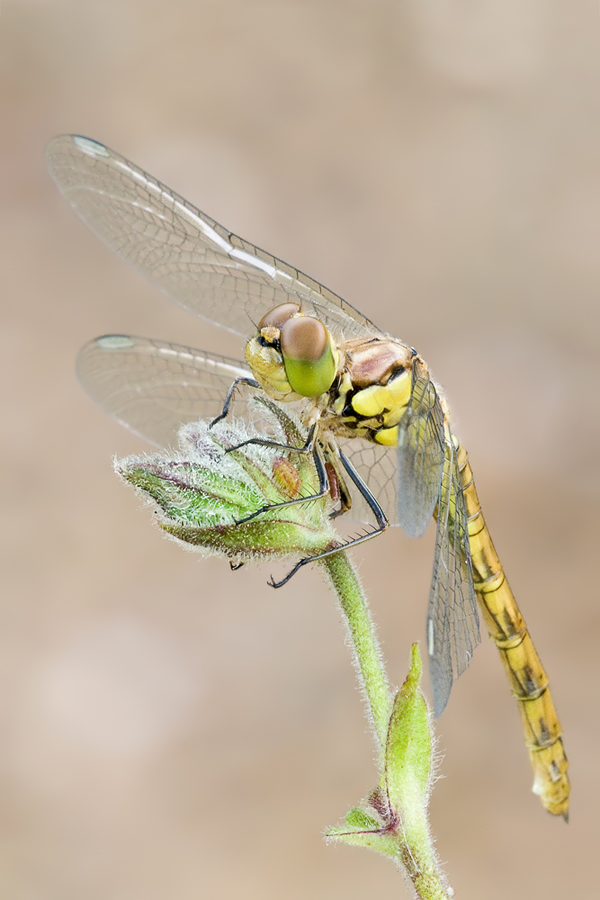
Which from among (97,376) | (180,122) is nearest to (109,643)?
(97,376)

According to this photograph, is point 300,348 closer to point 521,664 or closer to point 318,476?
point 318,476

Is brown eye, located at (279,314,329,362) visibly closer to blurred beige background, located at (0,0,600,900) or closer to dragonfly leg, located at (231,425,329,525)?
dragonfly leg, located at (231,425,329,525)

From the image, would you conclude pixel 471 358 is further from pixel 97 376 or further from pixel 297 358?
pixel 297 358

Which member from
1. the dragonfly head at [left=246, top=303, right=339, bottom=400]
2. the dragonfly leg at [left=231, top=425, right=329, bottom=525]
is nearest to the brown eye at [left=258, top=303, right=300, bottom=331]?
the dragonfly head at [left=246, top=303, right=339, bottom=400]

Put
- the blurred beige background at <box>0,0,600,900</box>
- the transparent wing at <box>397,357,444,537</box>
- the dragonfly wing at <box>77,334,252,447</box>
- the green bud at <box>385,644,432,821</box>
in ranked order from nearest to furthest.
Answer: the green bud at <box>385,644,432,821</box> → the transparent wing at <box>397,357,444,537</box> → the dragonfly wing at <box>77,334,252,447</box> → the blurred beige background at <box>0,0,600,900</box>

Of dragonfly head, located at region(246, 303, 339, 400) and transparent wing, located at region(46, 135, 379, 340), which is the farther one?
transparent wing, located at region(46, 135, 379, 340)

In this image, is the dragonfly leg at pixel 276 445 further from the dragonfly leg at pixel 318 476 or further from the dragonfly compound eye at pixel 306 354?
the dragonfly compound eye at pixel 306 354

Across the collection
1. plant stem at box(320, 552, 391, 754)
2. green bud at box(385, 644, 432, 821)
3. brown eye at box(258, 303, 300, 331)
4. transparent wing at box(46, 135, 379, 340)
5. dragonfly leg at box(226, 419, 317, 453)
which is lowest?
green bud at box(385, 644, 432, 821)

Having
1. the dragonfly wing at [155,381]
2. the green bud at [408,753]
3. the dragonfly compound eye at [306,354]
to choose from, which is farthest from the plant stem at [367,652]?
the dragonfly wing at [155,381]
